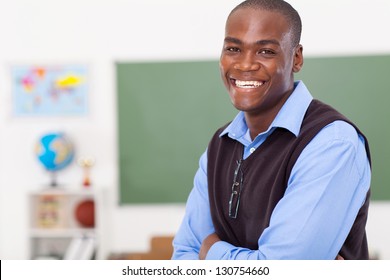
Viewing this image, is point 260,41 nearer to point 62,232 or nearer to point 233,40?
point 233,40

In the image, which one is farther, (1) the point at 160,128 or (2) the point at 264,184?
(1) the point at 160,128

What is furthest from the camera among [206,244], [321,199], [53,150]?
[53,150]

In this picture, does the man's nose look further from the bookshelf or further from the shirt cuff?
the bookshelf

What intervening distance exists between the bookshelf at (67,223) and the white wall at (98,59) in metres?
0.10

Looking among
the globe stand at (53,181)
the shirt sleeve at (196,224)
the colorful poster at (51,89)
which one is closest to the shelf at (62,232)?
the globe stand at (53,181)

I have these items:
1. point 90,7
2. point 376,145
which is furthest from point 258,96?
point 90,7

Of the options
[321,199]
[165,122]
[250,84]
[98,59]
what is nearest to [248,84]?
[250,84]

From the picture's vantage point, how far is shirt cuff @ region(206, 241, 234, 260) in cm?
122

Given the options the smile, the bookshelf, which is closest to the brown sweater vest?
the smile

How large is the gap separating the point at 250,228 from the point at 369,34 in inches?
120

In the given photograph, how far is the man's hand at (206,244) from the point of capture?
1.29 meters

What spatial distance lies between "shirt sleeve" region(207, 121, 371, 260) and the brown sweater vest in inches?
1.2

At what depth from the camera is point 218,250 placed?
124cm

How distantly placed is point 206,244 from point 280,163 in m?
0.26
